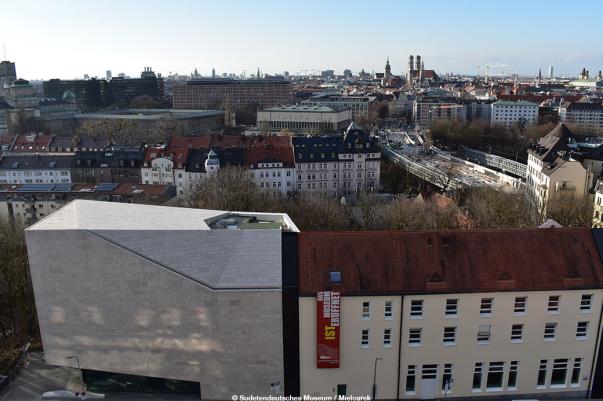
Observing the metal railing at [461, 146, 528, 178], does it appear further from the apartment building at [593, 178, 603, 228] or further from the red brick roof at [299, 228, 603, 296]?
the red brick roof at [299, 228, 603, 296]

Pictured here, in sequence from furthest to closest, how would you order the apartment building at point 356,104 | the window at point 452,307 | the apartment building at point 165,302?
the apartment building at point 356,104
the window at point 452,307
the apartment building at point 165,302

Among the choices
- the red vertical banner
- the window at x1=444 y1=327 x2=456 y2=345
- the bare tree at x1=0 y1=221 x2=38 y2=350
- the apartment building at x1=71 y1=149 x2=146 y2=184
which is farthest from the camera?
the apartment building at x1=71 y1=149 x2=146 y2=184

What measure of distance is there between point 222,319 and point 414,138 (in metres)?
118

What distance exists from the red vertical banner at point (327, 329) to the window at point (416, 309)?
12.3 ft

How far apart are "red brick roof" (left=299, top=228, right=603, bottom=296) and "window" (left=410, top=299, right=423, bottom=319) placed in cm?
71

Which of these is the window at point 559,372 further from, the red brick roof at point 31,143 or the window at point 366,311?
the red brick roof at point 31,143

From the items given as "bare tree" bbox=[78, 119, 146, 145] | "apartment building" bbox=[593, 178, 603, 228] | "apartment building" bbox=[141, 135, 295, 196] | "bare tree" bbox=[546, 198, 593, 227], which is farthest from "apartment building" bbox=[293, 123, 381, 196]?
"bare tree" bbox=[78, 119, 146, 145]

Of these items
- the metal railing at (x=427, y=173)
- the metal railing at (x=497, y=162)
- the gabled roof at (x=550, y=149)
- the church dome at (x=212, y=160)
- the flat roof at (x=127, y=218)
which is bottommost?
the metal railing at (x=497, y=162)

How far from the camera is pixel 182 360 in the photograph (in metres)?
26.1

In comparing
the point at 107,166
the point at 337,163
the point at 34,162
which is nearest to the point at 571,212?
the point at 337,163

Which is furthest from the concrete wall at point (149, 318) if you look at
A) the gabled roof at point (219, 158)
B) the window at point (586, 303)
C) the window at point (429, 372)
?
the gabled roof at point (219, 158)

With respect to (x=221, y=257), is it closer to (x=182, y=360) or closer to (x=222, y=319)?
(x=222, y=319)

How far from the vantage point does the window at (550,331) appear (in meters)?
26.3

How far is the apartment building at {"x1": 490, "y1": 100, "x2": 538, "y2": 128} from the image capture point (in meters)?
155
